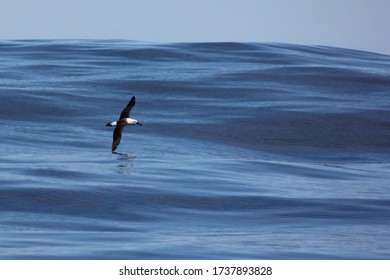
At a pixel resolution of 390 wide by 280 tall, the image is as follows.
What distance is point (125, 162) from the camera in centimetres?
3919

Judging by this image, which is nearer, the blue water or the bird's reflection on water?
the blue water

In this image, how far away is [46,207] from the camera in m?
28.8

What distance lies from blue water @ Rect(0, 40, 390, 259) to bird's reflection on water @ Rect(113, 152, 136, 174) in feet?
0.34

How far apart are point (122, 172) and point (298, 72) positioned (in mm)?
33043

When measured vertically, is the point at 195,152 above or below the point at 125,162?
above

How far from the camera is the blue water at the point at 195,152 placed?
24609 mm

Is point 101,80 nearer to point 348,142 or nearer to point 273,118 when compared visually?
point 273,118

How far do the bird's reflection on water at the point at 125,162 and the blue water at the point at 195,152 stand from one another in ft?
0.34

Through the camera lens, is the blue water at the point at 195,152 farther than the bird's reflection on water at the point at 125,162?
No

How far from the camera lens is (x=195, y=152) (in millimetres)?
44094

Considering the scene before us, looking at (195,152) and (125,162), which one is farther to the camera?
(195,152)

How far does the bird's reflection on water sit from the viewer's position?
1415 inches

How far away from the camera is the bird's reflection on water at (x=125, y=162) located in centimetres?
3593

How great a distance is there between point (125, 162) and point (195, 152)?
5.55 m
